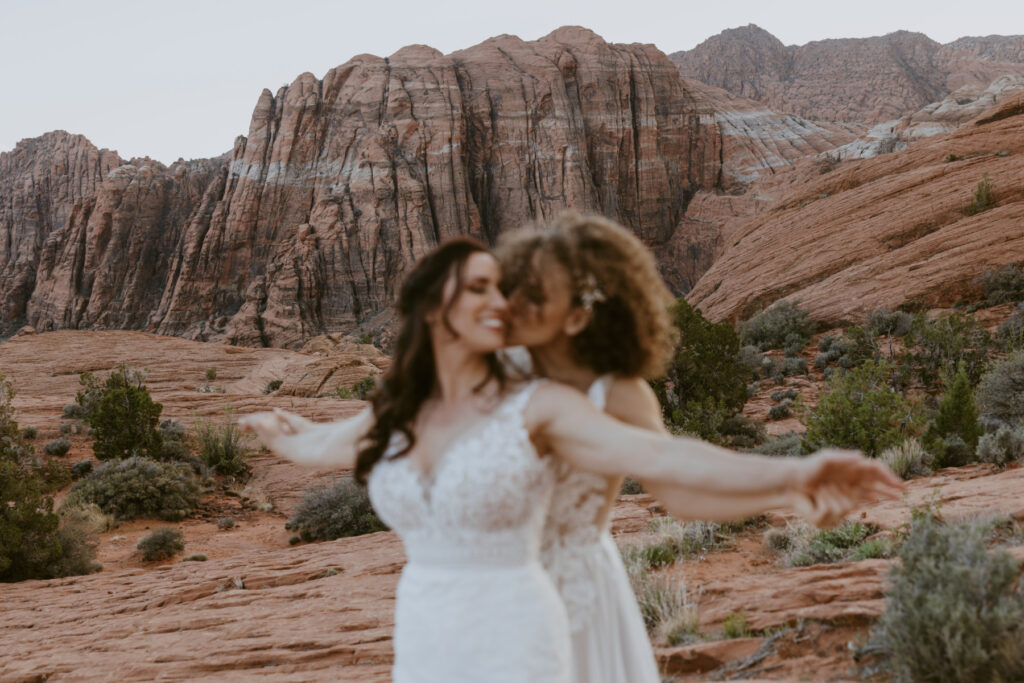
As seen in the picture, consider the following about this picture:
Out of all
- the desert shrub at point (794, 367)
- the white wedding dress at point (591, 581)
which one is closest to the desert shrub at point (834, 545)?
the white wedding dress at point (591, 581)

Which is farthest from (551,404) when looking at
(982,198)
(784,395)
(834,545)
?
(982,198)

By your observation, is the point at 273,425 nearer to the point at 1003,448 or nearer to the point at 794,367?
the point at 1003,448

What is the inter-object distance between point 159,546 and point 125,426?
17.6 feet

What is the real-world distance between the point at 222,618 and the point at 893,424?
28.0 feet

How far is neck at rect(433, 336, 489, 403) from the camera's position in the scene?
1.99m

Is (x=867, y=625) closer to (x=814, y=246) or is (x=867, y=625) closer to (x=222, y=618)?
(x=222, y=618)

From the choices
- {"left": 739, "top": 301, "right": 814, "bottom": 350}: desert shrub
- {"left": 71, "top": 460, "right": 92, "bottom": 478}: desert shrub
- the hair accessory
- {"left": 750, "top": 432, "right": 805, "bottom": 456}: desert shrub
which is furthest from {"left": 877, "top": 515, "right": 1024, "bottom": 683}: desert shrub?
{"left": 739, "top": 301, "right": 814, "bottom": 350}: desert shrub

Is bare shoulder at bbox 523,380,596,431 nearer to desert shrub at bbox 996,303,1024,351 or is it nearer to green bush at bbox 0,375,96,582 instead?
green bush at bbox 0,375,96,582

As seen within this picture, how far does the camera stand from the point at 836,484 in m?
1.65

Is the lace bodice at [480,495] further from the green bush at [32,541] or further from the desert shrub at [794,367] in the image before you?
the desert shrub at [794,367]

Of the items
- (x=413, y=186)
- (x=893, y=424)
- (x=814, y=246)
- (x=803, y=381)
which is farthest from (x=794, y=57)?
(x=893, y=424)

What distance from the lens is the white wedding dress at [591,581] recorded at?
2.01 meters

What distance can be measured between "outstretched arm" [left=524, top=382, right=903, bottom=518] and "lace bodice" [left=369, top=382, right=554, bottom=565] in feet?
0.25

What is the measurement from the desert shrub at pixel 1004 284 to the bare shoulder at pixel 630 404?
61.1 feet
